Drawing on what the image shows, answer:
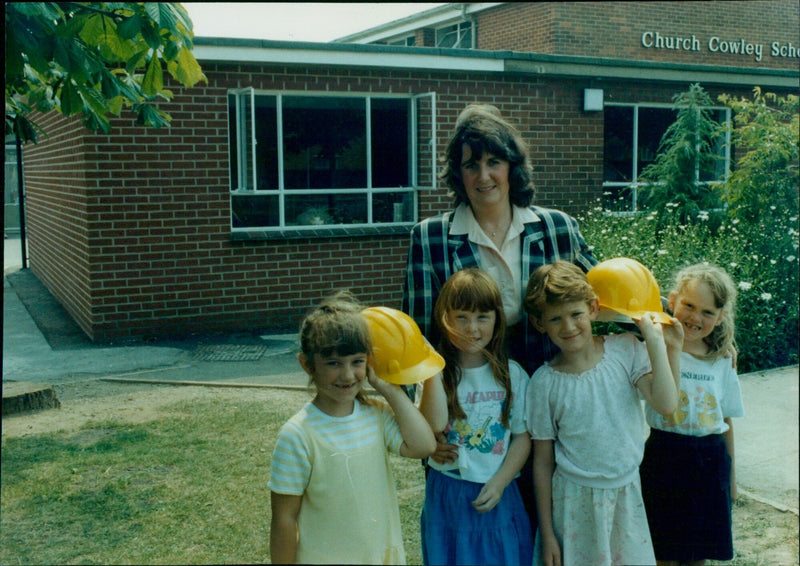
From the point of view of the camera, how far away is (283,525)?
2018 millimetres

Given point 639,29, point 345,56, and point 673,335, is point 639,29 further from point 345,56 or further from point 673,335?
point 673,335

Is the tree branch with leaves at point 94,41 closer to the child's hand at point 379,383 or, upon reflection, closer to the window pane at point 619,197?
the child's hand at point 379,383

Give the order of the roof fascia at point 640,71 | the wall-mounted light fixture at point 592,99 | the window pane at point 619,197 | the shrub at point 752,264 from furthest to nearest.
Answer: the window pane at point 619,197, the wall-mounted light fixture at point 592,99, the roof fascia at point 640,71, the shrub at point 752,264

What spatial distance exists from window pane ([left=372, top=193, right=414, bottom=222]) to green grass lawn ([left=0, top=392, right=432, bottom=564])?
4.33 metres

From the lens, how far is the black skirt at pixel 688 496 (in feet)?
8.70

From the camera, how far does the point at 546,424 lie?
2.36 m

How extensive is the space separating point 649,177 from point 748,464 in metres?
6.87

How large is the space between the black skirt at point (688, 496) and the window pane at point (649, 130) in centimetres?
947

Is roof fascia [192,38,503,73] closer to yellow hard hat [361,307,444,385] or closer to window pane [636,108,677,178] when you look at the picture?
window pane [636,108,677,178]

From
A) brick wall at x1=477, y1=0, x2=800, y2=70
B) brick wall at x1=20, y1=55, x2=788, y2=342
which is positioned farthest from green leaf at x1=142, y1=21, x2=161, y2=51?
brick wall at x1=477, y1=0, x2=800, y2=70

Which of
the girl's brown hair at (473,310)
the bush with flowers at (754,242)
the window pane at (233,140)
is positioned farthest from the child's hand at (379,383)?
the window pane at (233,140)

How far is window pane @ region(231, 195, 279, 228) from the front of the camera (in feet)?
30.1

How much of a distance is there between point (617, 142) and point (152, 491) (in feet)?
28.4

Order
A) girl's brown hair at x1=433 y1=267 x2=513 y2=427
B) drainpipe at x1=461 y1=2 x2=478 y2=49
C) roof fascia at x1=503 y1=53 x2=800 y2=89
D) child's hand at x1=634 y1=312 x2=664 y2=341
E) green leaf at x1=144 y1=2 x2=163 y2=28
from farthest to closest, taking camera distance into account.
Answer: drainpipe at x1=461 y1=2 x2=478 y2=49 → roof fascia at x1=503 y1=53 x2=800 y2=89 → green leaf at x1=144 y1=2 x2=163 y2=28 → girl's brown hair at x1=433 y1=267 x2=513 y2=427 → child's hand at x1=634 y1=312 x2=664 y2=341
